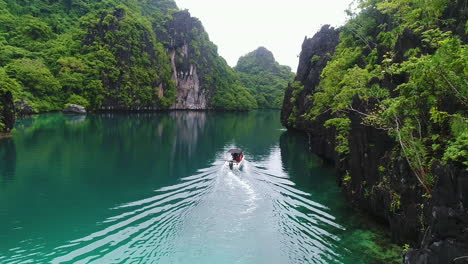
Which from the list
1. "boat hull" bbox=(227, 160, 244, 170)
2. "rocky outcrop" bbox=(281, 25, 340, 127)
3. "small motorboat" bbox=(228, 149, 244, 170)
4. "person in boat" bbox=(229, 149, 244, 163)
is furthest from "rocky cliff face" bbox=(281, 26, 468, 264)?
"rocky outcrop" bbox=(281, 25, 340, 127)

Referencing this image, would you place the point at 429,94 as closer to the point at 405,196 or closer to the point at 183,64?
the point at 405,196

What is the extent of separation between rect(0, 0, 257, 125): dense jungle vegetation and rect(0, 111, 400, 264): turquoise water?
50.2 meters

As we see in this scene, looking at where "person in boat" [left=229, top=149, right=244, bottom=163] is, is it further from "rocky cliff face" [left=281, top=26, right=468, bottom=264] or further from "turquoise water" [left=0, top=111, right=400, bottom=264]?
"rocky cliff face" [left=281, top=26, right=468, bottom=264]

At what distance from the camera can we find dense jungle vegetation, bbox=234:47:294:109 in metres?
165

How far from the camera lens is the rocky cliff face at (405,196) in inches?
304

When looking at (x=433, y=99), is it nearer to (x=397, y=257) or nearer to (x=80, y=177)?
(x=397, y=257)

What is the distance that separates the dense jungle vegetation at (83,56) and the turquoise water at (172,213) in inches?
1977

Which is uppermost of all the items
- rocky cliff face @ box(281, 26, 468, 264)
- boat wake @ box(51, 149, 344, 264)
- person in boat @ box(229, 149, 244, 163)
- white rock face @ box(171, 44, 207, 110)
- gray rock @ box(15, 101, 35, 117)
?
white rock face @ box(171, 44, 207, 110)

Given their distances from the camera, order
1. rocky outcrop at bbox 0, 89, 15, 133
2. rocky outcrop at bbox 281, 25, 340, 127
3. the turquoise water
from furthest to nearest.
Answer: rocky outcrop at bbox 281, 25, 340, 127 < rocky outcrop at bbox 0, 89, 15, 133 < the turquoise water

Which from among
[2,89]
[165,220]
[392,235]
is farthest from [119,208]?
[2,89]

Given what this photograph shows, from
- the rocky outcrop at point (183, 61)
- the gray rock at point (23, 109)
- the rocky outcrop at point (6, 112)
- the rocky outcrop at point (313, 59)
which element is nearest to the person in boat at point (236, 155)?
the rocky outcrop at point (313, 59)

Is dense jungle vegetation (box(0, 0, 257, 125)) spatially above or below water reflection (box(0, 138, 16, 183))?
above

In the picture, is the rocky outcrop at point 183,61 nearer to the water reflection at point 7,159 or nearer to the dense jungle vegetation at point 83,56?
the dense jungle vegetation at point 83,56

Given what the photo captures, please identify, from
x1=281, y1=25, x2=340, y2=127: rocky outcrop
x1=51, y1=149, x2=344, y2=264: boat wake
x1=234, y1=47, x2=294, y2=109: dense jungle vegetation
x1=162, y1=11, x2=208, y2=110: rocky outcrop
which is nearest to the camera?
x1=51, y1=149, x2=344, y2=264: boat wake
